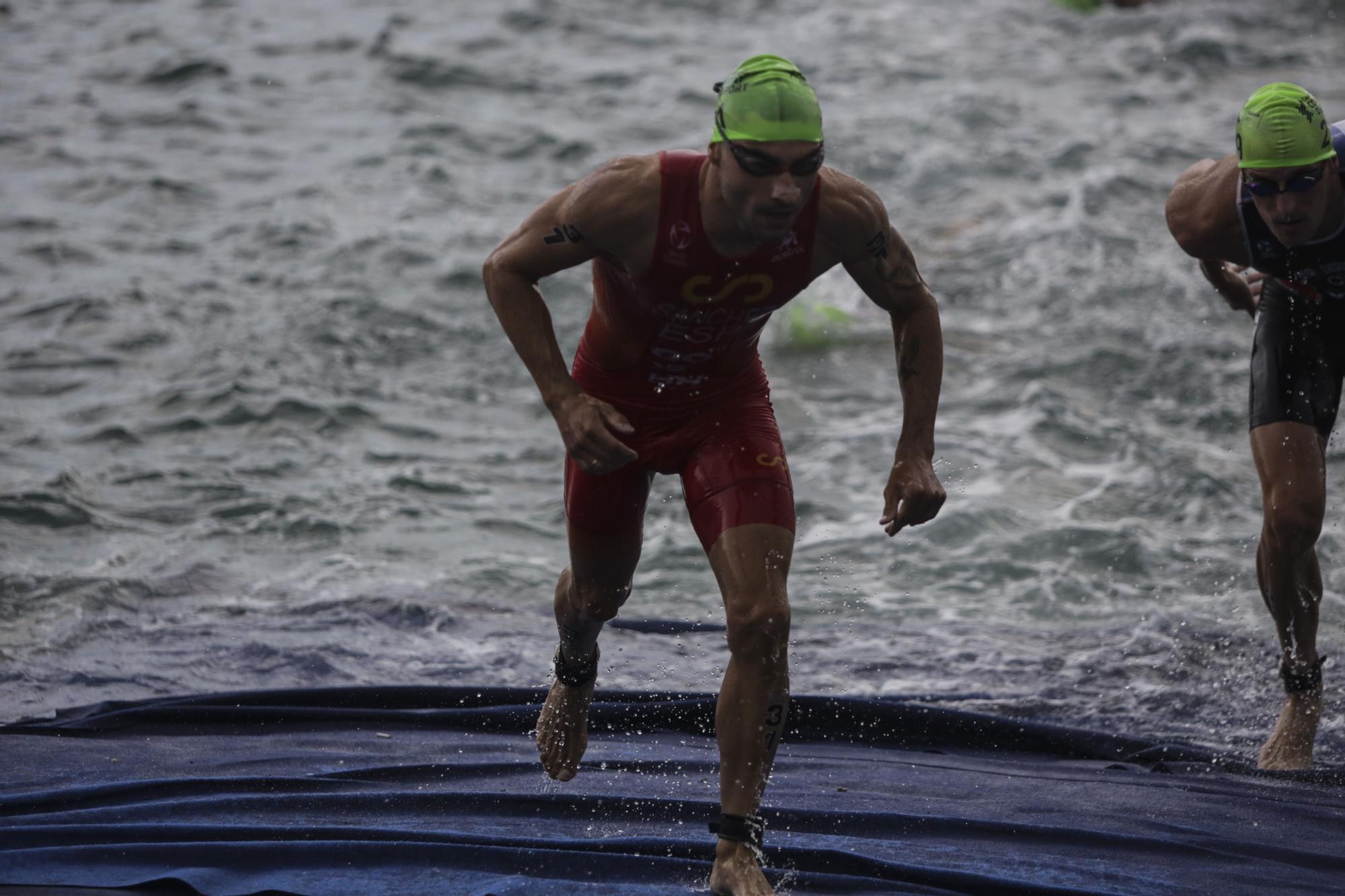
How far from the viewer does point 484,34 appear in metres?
21.8

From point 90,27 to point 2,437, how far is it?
13.0 m

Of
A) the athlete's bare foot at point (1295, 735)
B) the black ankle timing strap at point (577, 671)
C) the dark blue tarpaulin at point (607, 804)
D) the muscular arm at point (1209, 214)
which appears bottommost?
the dark blue tarpaulin at point (607, 804)

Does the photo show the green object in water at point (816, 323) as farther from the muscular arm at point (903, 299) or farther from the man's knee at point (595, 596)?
the muscular arm at point (903, 299)

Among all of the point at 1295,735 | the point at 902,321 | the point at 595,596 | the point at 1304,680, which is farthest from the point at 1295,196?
the point at 595,596

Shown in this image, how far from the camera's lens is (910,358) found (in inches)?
189

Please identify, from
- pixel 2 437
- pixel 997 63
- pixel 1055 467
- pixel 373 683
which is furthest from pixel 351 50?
pixel 373 683

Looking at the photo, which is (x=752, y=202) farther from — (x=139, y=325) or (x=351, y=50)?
(x=351, y=50)

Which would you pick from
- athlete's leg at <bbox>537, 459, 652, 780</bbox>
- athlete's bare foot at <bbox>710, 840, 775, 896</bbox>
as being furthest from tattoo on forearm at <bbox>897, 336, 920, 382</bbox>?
athlete's bare foot at <bbox>710, 840, 775, 896</bbox>

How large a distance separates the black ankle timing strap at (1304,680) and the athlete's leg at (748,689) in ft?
8.47

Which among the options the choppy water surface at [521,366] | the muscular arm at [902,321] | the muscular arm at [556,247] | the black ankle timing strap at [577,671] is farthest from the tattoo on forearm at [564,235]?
the choppy water surface at [521,366]

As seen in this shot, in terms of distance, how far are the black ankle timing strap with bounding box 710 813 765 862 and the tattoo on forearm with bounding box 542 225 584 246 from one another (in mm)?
1682

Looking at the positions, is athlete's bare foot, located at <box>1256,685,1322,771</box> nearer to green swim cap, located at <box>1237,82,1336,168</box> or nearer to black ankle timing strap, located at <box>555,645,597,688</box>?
green swim cap, located at <box>1237,82,1336,168</box>

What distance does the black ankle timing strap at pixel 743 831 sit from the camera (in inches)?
170

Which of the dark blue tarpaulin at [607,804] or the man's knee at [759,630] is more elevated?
the man's knee at [759,630]
